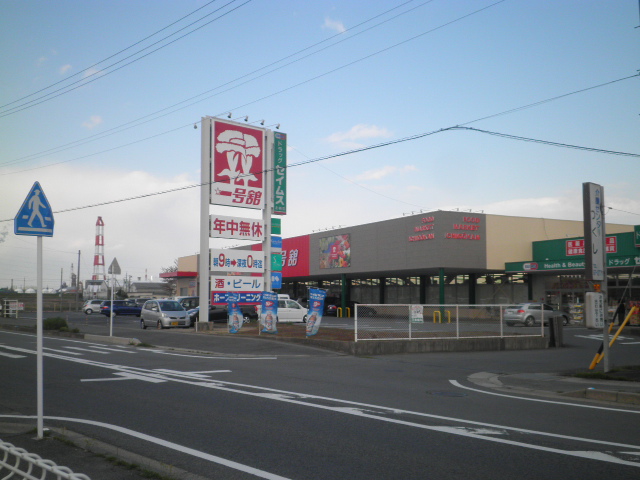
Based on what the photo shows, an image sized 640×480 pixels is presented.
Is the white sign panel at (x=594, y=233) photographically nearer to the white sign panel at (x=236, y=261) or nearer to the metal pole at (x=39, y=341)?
the metal pole at (x=39, y=341)

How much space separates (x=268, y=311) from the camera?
24703mm

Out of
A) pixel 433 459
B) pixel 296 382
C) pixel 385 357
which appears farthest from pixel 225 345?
pixel 433 459

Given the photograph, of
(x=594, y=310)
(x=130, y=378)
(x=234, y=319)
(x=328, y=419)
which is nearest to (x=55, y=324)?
(x=234, y=319)

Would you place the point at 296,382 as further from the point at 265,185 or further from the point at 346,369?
the point at 265,185

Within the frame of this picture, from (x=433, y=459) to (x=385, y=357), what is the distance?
12.9 metres

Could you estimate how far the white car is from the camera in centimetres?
3403

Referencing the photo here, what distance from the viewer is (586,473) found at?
234 inches

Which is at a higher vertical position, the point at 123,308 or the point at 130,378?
the point at 130,378

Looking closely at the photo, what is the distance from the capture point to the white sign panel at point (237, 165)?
1096 inches

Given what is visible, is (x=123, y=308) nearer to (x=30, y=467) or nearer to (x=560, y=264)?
(x=560, y=264)

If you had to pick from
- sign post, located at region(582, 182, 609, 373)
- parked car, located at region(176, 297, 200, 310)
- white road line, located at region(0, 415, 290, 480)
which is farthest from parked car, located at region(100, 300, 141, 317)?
white road line, located at region(0, 415, 290, 480)

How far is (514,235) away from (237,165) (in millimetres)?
24480

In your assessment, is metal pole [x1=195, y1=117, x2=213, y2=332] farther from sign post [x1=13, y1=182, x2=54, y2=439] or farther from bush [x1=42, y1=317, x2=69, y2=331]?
sign post [x1=13, y1=182, x2=54, y2=439]

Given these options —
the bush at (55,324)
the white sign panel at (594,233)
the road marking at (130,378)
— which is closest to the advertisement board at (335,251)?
the bush at (55,324)
